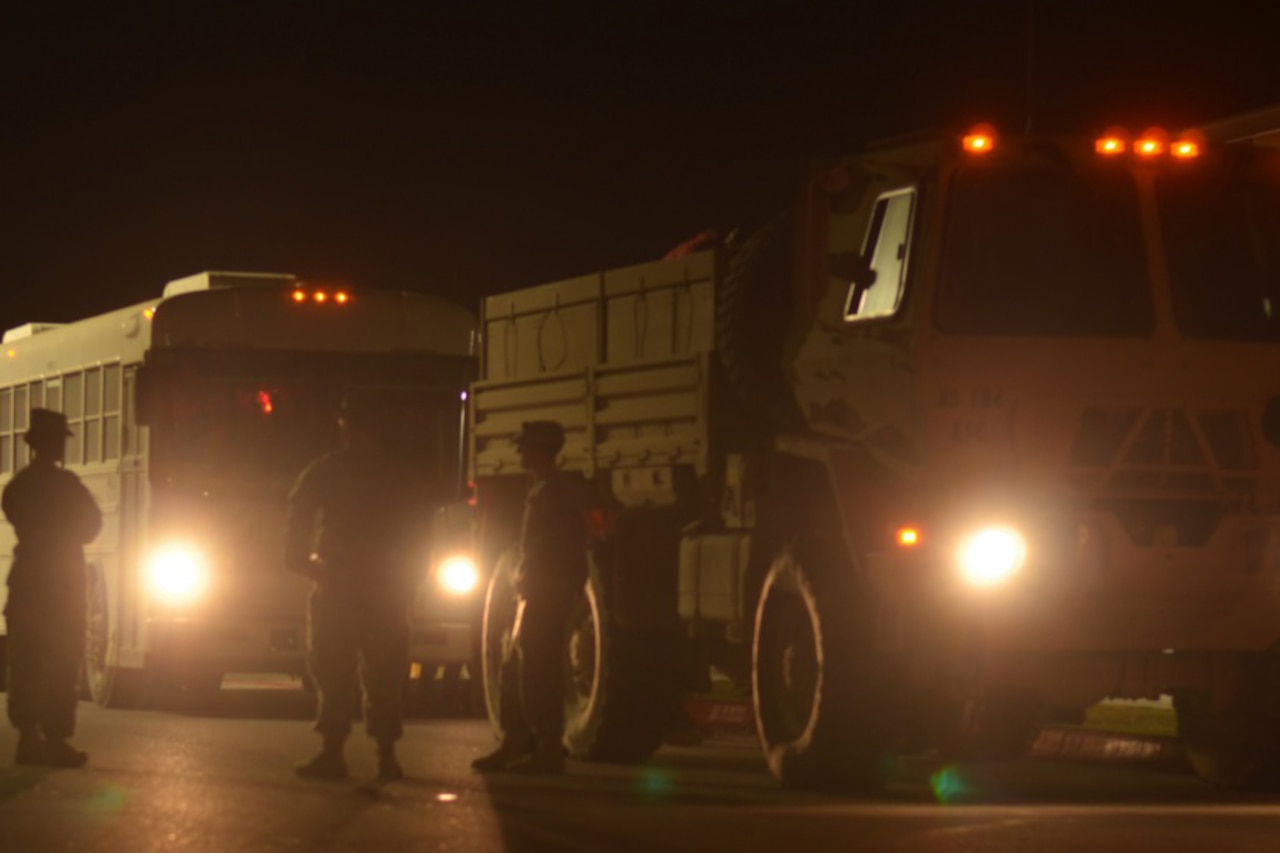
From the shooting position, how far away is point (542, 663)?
15.7 m

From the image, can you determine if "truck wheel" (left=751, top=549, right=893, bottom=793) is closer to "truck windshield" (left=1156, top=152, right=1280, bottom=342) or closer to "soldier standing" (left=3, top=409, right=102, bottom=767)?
"truck windshield" (left=1156, top=152, right=1280, bottom=342)

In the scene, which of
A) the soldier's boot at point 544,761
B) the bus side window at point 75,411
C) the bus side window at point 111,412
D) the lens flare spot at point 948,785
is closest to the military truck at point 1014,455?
the lens flare spot at point 948,785

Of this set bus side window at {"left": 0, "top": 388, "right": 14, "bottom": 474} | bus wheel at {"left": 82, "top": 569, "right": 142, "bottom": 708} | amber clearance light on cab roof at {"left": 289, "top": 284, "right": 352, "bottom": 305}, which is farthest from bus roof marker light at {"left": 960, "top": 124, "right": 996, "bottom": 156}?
bus side window at {"left": 0, "top": 388, "right": 14, "bottom": 474}

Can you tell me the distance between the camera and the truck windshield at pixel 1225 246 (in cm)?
1417

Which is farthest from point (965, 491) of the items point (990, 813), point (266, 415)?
point (266, 415)

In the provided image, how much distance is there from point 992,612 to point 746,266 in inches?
103

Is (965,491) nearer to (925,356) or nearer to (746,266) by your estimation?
(925,356)

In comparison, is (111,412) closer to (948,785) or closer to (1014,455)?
(948,785)

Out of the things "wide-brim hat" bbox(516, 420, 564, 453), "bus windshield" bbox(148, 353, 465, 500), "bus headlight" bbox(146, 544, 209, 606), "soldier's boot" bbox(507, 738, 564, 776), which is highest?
"bus windshield" bbox(148, 353, 465, 500)

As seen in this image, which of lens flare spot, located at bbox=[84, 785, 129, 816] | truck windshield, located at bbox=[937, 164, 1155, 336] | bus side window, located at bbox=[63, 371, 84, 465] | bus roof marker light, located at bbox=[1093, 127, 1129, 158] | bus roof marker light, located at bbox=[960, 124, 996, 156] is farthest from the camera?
bus side window, located at bbox=[63, 371, 84, 465]

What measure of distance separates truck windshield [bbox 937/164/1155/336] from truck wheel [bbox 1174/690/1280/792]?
77.5 inches

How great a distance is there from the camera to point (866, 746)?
14117 mm

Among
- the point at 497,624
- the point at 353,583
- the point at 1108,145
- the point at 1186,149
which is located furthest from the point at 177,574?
the point at 1186,149

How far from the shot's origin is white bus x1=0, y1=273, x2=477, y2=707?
21422 millimetres
